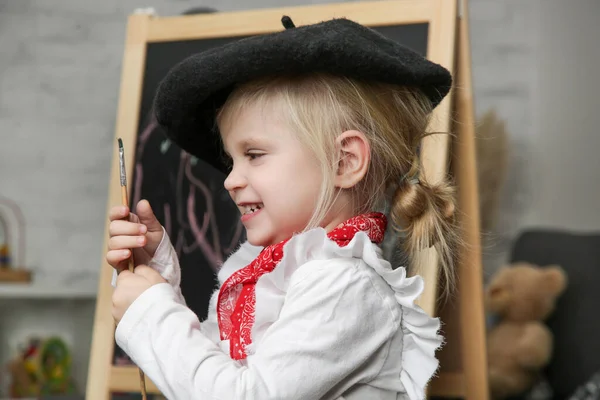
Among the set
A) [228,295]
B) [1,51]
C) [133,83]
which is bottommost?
[228,295]

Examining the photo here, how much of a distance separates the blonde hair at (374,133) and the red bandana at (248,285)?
42mm

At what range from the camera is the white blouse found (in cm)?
83

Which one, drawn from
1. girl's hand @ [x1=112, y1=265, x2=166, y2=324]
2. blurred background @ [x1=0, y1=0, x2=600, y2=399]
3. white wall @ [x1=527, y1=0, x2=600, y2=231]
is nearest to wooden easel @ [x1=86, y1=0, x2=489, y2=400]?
girl's hand @ [x1=112, y1=265, x2=166, y2=324]

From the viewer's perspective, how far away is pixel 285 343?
2.72ft

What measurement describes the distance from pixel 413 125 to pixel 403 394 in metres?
0.39

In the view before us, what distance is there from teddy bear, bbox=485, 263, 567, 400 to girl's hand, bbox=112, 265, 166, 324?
1.35m

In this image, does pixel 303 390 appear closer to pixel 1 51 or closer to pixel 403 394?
pixel 403 394

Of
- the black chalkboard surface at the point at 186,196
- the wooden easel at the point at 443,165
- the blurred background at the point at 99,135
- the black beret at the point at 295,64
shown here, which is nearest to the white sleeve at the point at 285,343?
the black beret at the point at 295,64

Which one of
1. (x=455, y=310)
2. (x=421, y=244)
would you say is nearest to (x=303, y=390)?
(x=421, y=244)

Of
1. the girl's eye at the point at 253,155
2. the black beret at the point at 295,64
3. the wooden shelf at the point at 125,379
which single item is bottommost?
the wooden shelf at the point at 125,379

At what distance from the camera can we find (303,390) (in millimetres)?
826

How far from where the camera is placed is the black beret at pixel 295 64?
0.89 m

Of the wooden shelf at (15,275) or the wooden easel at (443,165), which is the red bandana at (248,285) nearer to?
the wooden easel at (443,165)

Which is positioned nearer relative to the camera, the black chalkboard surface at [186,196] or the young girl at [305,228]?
the young girl at [305,228]
